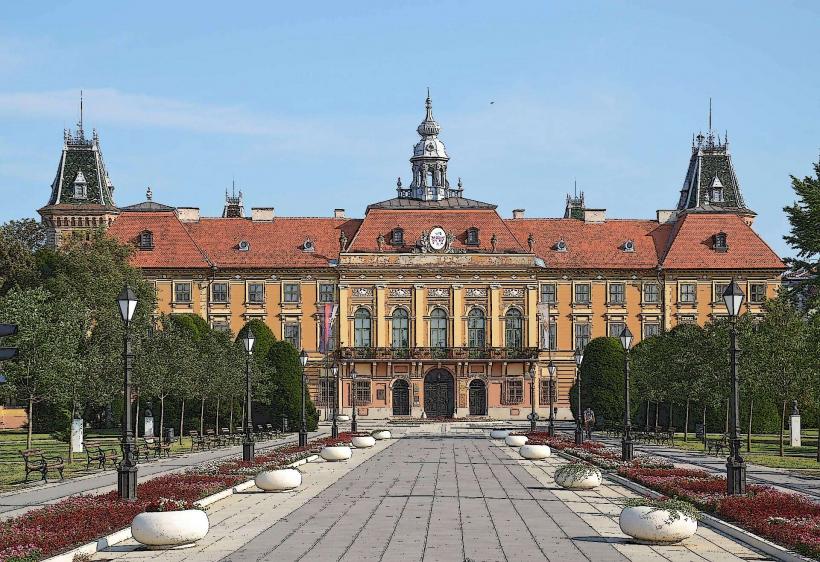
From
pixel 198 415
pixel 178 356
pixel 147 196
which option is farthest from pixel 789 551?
pixel 147 196

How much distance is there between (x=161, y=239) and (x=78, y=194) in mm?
8082

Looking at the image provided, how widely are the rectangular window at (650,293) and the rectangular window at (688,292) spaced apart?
191 cm

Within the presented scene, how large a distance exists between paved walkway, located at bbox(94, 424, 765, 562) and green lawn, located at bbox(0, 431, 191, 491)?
291 inches

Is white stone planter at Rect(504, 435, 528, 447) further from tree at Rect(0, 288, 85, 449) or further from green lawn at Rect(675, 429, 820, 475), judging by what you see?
tree at Rect(0, 288, 85, 449)

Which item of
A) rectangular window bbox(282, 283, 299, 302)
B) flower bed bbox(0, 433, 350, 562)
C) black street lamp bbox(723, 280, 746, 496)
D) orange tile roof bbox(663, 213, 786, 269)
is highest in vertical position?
orange tile roof bbox(663, 213, 786, 269)

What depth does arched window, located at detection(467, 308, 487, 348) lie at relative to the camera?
332 feet

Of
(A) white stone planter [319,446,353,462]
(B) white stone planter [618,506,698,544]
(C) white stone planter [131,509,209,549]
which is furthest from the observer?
(A) white stone planter [319,446,353,462]

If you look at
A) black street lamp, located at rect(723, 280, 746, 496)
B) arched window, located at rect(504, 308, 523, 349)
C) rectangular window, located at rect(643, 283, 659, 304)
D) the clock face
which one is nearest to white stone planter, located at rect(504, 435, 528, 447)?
black street lamp, located at rect(723, 280, 746, 496)

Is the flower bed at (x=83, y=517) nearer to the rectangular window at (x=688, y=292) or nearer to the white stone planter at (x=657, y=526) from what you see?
the white stone planter at (x=657, y=526)

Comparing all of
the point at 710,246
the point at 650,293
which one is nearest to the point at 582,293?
the point at 650,293

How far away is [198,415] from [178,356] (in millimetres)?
11996

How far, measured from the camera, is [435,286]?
10100 cm

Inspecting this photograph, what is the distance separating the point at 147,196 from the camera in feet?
347

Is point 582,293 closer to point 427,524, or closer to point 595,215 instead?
point 595,215
